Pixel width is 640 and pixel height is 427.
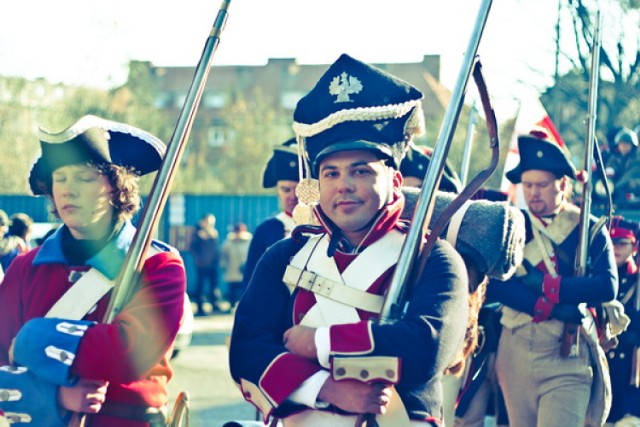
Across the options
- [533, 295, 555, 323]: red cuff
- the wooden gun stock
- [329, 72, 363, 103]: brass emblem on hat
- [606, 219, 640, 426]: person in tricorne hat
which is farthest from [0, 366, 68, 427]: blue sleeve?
[606, 219, 640, 426]: person in tricorne hat

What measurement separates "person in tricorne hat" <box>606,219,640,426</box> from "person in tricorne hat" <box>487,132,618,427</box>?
6.42ft

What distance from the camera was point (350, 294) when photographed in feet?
11.1

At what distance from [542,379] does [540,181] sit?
104cm

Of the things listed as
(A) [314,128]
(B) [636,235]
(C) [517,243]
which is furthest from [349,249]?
(B) [636,235]

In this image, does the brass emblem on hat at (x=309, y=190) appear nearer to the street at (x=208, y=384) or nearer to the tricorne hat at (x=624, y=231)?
the street at (x=208, y=384)

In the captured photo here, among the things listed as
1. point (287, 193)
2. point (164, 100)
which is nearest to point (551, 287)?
point (287, 193)

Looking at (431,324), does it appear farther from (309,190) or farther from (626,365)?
(626,365)

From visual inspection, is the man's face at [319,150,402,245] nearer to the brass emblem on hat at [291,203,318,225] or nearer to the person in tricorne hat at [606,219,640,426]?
the brass emblem on hat at [291,203,318,225]

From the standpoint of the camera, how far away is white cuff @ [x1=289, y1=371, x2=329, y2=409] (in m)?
3.27

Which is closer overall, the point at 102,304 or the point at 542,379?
the point at 102,304

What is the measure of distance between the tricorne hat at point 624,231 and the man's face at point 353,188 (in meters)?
5.03

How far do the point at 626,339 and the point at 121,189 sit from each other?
200 inches

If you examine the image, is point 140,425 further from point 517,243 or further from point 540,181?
point 540,181

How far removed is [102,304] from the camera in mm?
3795
